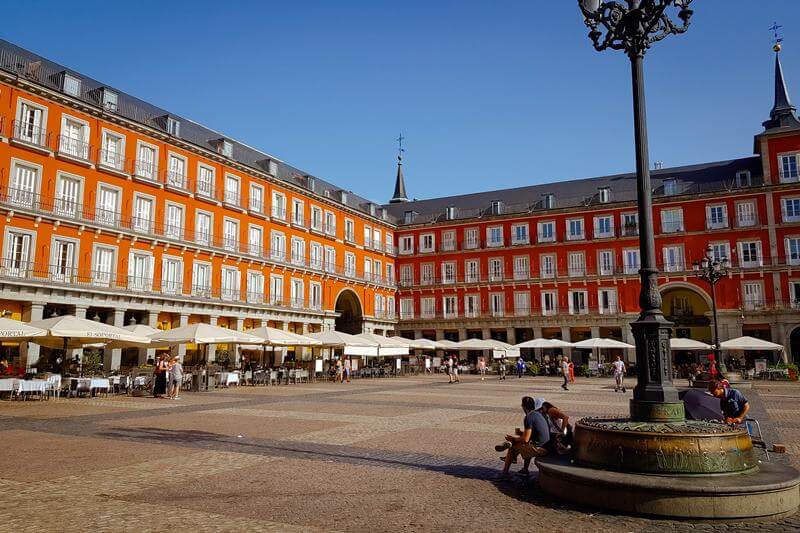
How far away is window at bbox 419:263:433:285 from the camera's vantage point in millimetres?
53031

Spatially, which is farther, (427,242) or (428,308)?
(427,242)

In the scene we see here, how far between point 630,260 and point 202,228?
3167 cm

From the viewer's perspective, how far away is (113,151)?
3055 cm

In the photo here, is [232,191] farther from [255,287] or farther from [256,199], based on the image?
[255,287]

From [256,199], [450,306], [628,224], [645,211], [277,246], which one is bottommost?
[645,211]

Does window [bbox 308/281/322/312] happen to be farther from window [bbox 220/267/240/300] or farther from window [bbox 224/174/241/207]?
window [bbox 224/174/241/207]

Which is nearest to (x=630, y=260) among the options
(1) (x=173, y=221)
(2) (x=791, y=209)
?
(2) (x=791, y=209)

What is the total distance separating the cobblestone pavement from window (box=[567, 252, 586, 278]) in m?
32.1

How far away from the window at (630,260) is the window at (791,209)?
397 inches

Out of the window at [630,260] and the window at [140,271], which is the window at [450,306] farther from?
the window at [140,271]

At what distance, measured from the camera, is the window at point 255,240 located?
38562 millimetres

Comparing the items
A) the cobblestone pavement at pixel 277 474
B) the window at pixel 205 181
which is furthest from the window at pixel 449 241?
the cobblestone pavement at pixel 277 474

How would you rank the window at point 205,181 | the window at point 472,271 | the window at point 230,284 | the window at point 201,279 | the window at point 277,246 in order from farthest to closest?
the window at point 472,271, the window at point 277,246, the window at point 230,284, the window at point 205,181, the window at point 201,279

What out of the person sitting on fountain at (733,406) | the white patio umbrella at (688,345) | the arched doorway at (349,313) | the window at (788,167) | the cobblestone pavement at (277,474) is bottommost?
the cobblestone pavement at (277,474)
